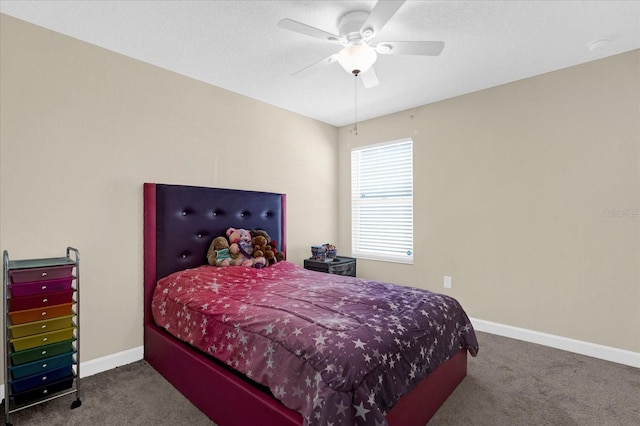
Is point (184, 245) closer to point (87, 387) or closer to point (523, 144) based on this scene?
point (87, 387)

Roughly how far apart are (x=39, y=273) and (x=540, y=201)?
12.1 feet

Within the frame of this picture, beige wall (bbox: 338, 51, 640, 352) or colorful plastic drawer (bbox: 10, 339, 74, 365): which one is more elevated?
beige wall (bbox: 338, 51, 640, 352)

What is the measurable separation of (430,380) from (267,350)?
0.90 metres

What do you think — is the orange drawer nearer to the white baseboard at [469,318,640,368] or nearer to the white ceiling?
the white ceiling

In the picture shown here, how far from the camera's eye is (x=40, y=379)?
5.98ft

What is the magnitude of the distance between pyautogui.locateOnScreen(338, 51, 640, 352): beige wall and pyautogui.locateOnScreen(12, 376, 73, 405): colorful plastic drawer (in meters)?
3.11

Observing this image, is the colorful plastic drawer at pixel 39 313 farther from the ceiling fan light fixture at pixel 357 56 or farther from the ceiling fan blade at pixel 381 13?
the ceiling fan blade at pixel 381 13

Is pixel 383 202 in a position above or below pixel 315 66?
below

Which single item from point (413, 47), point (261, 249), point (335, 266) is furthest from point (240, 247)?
point (413, 47)

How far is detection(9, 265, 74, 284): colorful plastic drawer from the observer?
1751 mm

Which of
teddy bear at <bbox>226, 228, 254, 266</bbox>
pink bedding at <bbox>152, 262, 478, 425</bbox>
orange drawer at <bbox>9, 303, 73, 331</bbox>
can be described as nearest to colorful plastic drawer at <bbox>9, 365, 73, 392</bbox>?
orange drawer at <bbox>9, 303, 73, 331</bbox>

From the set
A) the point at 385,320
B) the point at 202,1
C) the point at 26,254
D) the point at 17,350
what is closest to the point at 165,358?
the point at 17,350

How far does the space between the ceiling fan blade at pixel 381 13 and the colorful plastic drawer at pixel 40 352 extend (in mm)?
2513

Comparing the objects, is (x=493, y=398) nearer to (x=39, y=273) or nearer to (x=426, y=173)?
(x=426, y=173)
